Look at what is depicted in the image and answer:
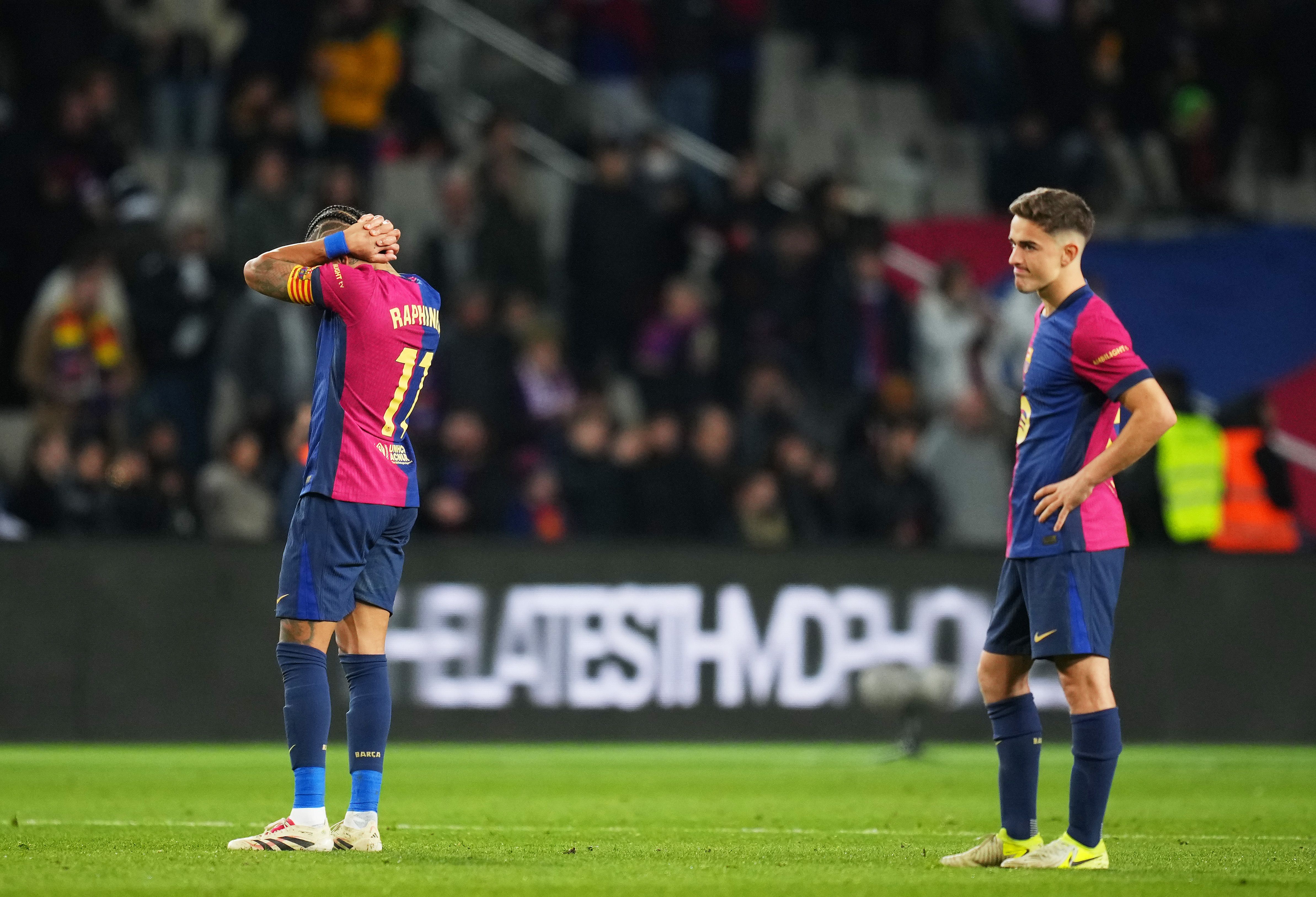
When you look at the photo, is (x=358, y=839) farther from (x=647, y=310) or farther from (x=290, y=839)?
(x=647, y=310)

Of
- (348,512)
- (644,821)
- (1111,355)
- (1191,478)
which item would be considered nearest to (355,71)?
(1191,478)

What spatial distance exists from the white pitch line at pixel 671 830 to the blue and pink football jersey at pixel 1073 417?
177 cm

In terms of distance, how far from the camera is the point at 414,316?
7.04 metres

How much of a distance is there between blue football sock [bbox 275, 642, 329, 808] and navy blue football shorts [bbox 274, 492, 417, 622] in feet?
0.50

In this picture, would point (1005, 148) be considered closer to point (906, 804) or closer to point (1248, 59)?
point (1248, 59)

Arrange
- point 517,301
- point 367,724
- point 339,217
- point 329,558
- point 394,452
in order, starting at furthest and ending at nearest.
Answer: point 517,301, point 339,217, point 394,452, point 367,724, point 329,558

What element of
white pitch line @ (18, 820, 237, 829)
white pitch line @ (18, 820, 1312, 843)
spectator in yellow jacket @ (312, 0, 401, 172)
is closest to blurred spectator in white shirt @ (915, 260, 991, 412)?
spectator in yellow jacket @ (312, 0, 401, 172)

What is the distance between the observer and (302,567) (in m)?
6.74

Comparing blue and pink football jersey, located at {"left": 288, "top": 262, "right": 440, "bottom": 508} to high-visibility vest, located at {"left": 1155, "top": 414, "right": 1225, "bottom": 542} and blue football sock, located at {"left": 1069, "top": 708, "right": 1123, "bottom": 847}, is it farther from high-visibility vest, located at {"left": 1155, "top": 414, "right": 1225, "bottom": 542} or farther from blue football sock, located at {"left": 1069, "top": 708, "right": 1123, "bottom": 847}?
high-visibility vest, located at {"left": 1155, "top": 414, "right": 1225, "bottom": 542}

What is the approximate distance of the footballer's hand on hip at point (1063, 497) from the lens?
638 cm

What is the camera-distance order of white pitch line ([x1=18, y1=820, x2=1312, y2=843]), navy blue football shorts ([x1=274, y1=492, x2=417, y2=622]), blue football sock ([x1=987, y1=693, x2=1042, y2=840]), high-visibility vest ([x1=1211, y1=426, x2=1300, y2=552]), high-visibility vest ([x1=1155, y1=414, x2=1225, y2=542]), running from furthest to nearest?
high-visibility vest ([x1=1211, y1=426, x2=1300, y2=552]), high-visibility vest ([x1=1155, y1=414, x2=1225, y2=542]), white pitch line ([x1=18, y1=820, x2=1312, y2=843]), navy blue football shorts ([x1=274, y1=492, x2=417, y2=622]), blue football sock ([x1=987, y1=693, x2=1042, y2=840])

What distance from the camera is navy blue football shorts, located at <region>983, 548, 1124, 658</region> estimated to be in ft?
20.9

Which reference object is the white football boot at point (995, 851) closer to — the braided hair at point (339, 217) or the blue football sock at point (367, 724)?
the blue football sock at point (367, 724)

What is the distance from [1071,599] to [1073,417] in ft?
2.05
